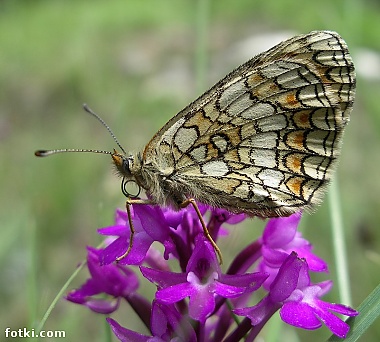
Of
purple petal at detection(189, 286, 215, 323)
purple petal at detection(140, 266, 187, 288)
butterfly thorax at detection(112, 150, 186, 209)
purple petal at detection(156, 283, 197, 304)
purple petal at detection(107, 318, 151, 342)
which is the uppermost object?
butterfly thorax at detection(112, 150, 186, 209)

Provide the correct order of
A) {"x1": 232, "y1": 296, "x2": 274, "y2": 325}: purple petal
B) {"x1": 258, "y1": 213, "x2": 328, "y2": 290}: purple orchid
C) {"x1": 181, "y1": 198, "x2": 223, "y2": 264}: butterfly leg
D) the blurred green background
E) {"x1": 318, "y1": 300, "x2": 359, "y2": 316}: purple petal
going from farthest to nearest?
1. the blurred green background
2. {"x1": 258, "y1": 213, "x2": 328, "y2": 290}: purple orchid
3. {"x1": 181, "y1": 198, "x2": 223, "y2": 264}: butterfly leg
4. {"x1": 232, "y1": 296, "x2": 274, "y2": 325}: purple petal
5. {"x1": 318, "y1": 300, "x2": 359, "y2": 316}: purple petal

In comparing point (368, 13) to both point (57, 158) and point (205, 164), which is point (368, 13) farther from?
point (205, 164)

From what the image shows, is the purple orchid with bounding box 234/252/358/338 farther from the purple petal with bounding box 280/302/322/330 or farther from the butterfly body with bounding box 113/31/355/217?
the butterfly body with bounding box 113/31/355/217

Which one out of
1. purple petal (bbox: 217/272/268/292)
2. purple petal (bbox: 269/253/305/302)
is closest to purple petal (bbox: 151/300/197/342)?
purple petal (bbox: 217/272/268/292)

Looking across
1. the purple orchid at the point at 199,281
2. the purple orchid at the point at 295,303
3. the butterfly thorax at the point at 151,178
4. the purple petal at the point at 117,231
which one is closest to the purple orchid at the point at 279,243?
the purple orchid at the point at 199,281

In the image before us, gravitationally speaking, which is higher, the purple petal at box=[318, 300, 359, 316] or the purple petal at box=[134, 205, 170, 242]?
the purple petal at box=[134, 205, 170, 242]

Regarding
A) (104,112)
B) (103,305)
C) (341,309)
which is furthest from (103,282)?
(104,112)

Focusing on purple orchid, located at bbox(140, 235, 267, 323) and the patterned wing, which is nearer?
purple orchid, located at bbox(140, 235, 267, 323)

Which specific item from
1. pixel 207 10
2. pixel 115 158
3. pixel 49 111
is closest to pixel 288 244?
pixel 115 158
